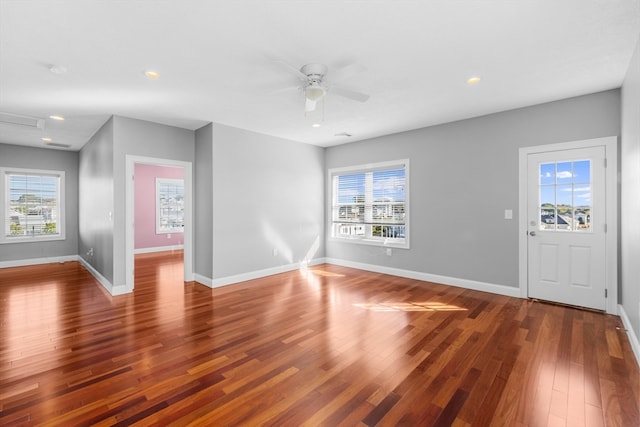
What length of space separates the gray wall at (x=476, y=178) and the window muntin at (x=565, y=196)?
314mm

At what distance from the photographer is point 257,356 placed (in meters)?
2.55

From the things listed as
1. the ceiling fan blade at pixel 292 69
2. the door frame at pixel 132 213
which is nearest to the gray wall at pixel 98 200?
the door frame at pixel 132 213

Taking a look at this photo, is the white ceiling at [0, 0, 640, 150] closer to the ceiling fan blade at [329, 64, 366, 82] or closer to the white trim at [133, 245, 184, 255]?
the ceiling fan blade at [329, 64, 366, 82]

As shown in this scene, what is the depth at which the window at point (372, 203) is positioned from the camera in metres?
5.47

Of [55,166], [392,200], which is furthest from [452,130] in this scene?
[55,166]

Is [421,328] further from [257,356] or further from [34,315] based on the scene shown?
[34,315]

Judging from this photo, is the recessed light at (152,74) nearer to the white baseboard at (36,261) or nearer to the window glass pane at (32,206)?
the window glass pane at (32,206)

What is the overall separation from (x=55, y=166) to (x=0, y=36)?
5.77 meters

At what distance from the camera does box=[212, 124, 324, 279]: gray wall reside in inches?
190

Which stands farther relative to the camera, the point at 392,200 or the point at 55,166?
the point at 55,166

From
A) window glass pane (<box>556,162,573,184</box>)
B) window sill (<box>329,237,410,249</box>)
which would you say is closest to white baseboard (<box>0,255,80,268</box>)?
window sill (<box>329,237,410,249</box>)

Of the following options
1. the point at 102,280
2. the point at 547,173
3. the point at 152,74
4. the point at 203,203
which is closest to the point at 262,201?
the point at 203,203

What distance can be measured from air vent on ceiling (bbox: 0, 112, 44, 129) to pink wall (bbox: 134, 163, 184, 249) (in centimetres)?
348

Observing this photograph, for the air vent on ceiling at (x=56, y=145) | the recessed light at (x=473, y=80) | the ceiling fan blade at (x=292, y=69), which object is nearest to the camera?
the ceiling fan blade at (x=292, y=69)
